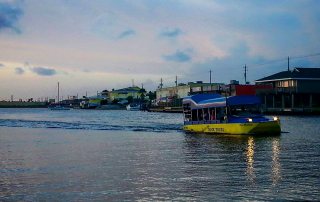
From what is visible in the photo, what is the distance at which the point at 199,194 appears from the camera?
14.1 m

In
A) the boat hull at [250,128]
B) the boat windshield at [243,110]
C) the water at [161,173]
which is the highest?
the boat windshield at [243,110]

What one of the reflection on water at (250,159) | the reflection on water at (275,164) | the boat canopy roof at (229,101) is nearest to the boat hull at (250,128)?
the boat canopy roof at (229,101)

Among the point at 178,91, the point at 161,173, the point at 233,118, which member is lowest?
the point at 161,173

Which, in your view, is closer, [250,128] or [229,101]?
[250,128]

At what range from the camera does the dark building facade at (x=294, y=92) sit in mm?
89500

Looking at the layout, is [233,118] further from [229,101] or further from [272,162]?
[272,162]

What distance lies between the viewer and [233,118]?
37562 millimetres

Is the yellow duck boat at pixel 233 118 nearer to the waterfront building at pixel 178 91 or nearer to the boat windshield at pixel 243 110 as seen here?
the boat windshield at pixel 243 110

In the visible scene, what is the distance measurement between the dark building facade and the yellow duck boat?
5073 centimetres

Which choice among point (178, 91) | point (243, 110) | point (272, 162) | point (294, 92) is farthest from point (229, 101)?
point (178, 91)

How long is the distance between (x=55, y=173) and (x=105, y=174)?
6.76 feet

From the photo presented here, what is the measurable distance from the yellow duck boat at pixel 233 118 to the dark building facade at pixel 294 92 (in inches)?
1997

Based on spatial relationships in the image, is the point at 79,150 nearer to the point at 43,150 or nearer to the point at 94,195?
the point at 43,150

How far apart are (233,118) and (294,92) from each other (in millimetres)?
54812
